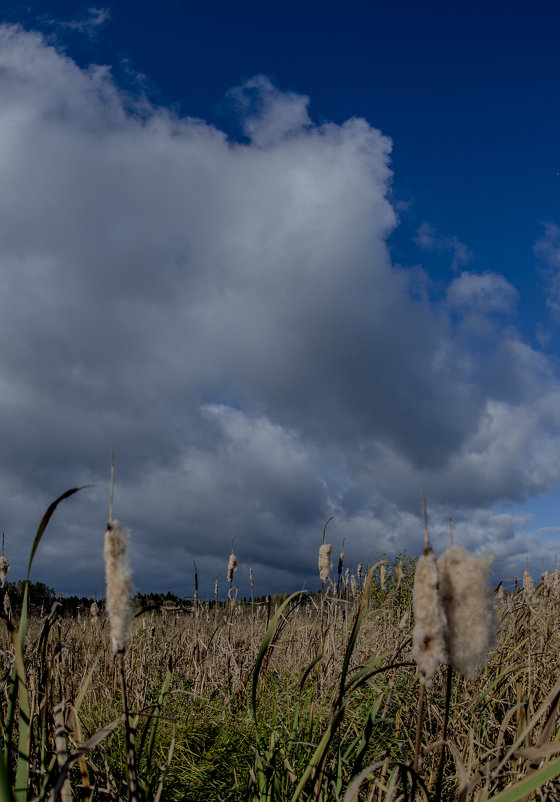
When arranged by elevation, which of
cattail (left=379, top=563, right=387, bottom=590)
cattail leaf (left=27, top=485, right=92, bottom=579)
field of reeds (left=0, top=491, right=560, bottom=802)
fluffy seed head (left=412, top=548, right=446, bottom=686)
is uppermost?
cattail leaf (left=27, top=485, right=92, bottom=579)

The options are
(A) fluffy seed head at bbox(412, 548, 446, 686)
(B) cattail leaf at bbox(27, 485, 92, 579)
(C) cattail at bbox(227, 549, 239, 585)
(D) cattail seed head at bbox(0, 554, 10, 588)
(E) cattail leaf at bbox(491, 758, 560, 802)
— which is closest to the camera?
(E) cattail leaf at bbox(491, 758, 560, 802)

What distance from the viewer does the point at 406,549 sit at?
1669 centimetres

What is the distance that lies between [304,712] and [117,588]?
299cm

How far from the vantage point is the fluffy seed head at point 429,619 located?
1447 millimetres

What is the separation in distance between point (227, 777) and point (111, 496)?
8.78 ft

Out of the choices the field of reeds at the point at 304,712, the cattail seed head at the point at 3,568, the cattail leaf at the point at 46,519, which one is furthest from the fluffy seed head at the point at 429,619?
the cattail seed head at the point at 3,568

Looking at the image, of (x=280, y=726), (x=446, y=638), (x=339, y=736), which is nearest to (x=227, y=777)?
(x=280, y=726)

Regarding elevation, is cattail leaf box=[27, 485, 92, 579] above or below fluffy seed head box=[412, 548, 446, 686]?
above

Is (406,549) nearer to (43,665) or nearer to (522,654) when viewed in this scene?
(522,654)

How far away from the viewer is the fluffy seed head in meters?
1.45

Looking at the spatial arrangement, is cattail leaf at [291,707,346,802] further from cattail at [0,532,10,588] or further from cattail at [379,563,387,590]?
cattail at [379,563,387,590]

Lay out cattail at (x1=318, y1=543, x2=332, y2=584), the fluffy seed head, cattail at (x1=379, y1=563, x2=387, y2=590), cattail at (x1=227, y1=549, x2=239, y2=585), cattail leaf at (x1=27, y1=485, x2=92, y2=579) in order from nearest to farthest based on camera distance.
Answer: the fluffy seed head
cattail leaf at (x1=27, y1=485, x2=92, y2=579)
cattail at (x1=318, y1=543, x2=332, y2=584)
cattail at (x1=227, y1=549, x2=239, y2=585)
cattail at (x1=379, y1=563, x2=387, y2=590)

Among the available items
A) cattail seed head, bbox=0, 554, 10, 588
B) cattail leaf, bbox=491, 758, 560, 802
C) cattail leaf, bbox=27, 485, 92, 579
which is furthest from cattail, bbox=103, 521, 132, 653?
cattail seed head, bbox=0, 554, 10, 588

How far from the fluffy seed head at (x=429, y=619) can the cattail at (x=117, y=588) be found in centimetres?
81
